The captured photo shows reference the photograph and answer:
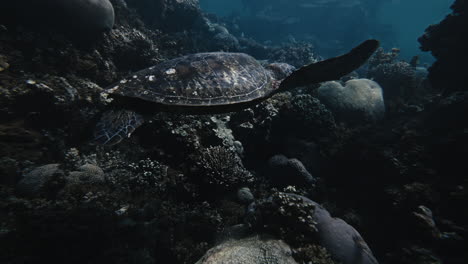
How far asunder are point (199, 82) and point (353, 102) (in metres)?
7.16

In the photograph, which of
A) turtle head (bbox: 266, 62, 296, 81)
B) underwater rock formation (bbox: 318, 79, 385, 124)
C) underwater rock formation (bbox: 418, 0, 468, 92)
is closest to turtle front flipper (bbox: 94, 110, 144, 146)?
turtle head (bbox: 266, 62, 296, 81)

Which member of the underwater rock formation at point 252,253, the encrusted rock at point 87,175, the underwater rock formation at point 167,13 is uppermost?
the underwater rock formation at point 167,13

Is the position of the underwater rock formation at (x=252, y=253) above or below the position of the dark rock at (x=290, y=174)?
below

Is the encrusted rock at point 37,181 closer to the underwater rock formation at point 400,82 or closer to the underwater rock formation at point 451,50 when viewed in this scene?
the underwater rock formation at point 451,50

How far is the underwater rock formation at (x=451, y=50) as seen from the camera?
683 cm

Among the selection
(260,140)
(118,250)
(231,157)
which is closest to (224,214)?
(231,157)

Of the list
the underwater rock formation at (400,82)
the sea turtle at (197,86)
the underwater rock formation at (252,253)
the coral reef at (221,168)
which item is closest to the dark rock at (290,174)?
the coral reef at (221,168)

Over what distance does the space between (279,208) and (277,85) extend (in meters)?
3.02

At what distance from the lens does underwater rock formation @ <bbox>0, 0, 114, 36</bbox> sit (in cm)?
599

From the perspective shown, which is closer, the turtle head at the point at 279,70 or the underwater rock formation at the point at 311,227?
the underwater rock formation at the point at 311,227

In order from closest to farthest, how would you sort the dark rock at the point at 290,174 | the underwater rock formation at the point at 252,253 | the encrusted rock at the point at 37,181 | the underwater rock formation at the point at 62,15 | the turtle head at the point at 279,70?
the underwater rock formation at the point at 252,253 < the encrusted rock at the point at 37,181 < the dark rock at the point at 290,174 < the turtle head at the point at 279,70 < the underwater rock formation at the point at 62,15

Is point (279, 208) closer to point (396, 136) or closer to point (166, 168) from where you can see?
point (166, 168)

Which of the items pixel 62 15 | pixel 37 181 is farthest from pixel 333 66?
pixel 62 15

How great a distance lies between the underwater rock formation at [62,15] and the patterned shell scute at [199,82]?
461 centimetres
